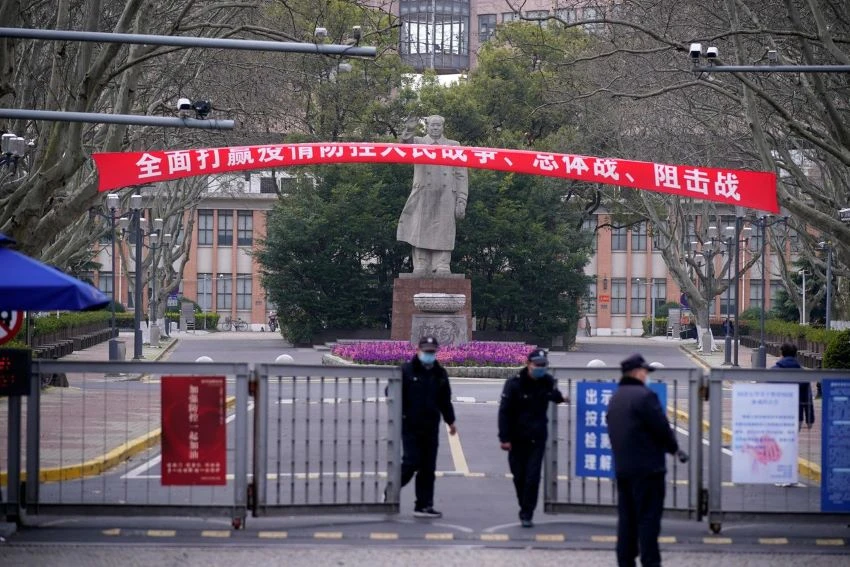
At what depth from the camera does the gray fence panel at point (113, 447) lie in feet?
42.9

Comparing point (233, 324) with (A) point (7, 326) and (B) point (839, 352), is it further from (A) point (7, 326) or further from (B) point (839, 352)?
(A) point (7, 326)

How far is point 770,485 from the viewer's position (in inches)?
528

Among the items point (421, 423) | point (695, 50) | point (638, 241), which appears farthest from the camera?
point (638, 241)

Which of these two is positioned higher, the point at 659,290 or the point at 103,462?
the point at 659,290

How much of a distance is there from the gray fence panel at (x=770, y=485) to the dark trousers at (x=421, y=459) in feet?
8.37

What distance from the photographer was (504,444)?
1330 cm

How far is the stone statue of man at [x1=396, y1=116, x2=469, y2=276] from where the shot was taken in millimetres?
45438

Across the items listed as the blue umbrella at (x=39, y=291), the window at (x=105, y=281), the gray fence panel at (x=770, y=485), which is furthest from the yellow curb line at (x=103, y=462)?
the window at (x=105, y=281)

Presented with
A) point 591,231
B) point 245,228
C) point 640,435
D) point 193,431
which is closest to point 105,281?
point 245,228

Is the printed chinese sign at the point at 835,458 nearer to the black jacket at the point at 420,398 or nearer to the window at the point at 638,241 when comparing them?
the black jacket at the point at 420,398

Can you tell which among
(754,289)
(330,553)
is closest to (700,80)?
(330,553)

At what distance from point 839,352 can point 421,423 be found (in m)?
18.6

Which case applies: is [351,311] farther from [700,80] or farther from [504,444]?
[504,444]

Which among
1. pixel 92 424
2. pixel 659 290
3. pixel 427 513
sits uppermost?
pixel 659 290
